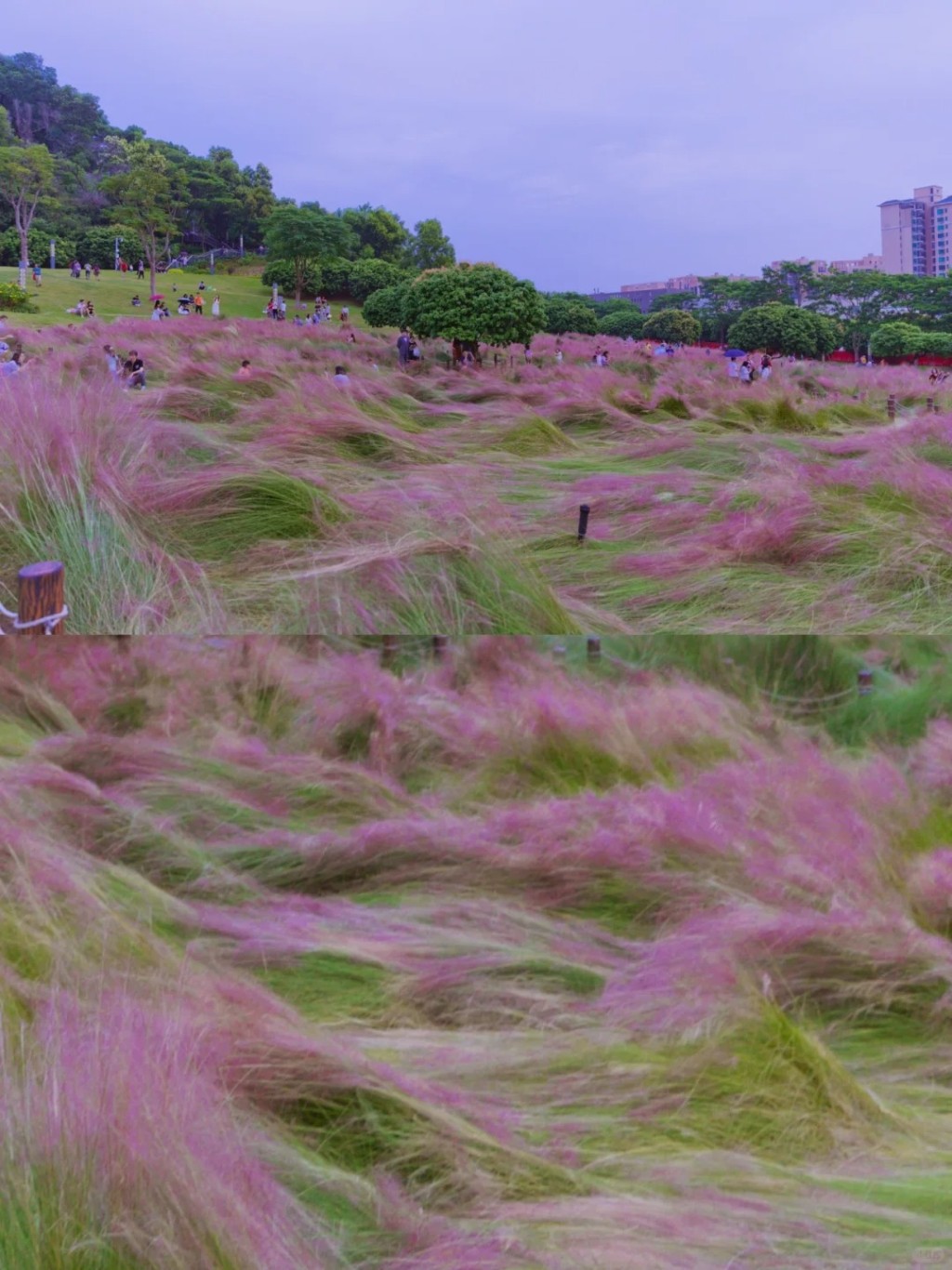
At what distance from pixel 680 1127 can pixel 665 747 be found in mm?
443

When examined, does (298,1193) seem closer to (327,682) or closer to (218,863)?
(218,863)

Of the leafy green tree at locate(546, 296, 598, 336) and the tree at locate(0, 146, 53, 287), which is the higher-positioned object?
the tree at locate(0, 146, 53, 287)

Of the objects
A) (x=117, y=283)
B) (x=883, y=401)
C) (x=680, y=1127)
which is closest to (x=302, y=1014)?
(x=680, y=1127)

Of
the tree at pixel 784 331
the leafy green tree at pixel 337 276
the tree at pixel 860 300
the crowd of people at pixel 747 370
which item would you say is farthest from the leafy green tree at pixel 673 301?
the crowd of people at pixel 747 370

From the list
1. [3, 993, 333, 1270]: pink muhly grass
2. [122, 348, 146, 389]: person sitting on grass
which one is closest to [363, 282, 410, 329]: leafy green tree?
[122, 348, 146, 389]: person sitting on grass

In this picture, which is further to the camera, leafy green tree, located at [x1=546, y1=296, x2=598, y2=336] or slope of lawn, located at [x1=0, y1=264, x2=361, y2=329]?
leafy green tree, located at [x1=546, y1=296, x2=598, y2=336]

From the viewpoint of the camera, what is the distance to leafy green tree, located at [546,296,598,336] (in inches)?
116

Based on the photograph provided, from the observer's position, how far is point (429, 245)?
7.27ft

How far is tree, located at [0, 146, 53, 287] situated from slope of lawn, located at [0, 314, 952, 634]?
32cm

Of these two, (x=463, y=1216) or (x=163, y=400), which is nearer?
(x=463, y=1216)

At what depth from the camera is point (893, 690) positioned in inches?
49.9

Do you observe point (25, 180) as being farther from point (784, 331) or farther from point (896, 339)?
point (896, 339)

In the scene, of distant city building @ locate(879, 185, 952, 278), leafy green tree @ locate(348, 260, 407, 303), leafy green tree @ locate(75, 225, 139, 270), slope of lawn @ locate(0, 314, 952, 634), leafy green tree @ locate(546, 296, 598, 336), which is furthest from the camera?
leafy green tree @ locate(546, 296, 598, 336)

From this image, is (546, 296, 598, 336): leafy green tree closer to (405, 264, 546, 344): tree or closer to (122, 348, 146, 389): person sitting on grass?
(405, 264, 546, 344): tree
